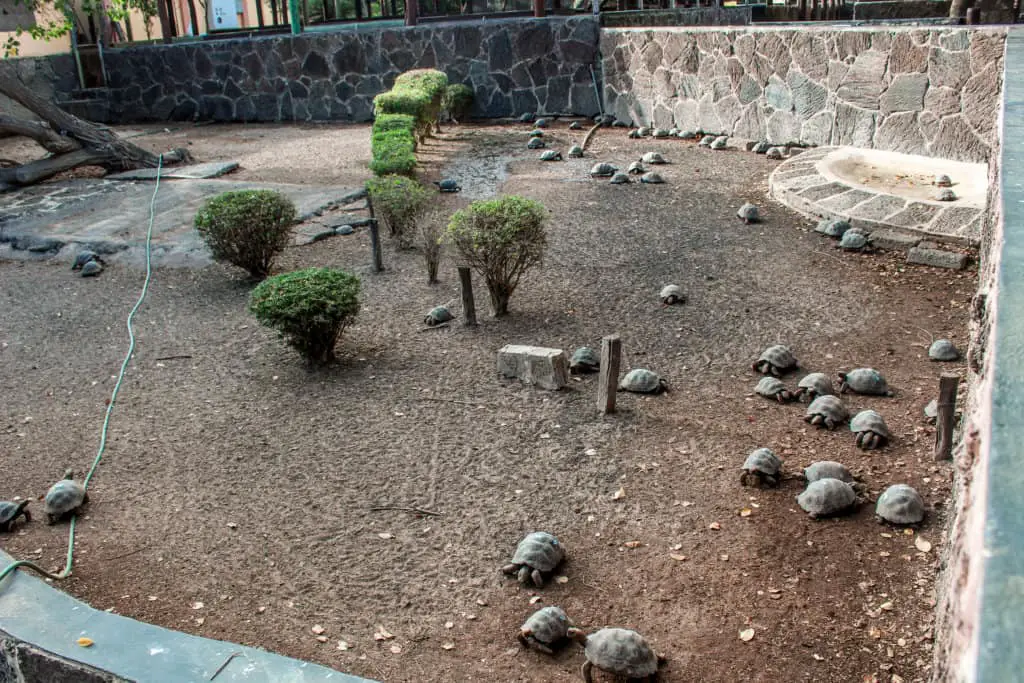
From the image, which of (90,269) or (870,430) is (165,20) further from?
(870,430)

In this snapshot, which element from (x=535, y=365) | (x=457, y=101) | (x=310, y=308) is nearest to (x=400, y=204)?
(x=310, y=308)

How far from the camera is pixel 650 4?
22703 mm

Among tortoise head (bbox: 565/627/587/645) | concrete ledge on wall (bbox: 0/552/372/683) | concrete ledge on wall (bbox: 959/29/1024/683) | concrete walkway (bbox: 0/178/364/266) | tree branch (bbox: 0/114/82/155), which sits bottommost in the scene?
tortoise head (bbox: 565/627/587/645)

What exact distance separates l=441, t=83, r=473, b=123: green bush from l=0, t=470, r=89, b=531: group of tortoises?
39.9 feet

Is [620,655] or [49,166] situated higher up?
[49,166]

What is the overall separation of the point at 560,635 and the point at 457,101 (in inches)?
544

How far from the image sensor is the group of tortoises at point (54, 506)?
4332 mm

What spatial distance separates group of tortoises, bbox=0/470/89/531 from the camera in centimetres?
433

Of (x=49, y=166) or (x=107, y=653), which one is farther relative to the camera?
(x=49, y=166)

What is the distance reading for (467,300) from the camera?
6.52m

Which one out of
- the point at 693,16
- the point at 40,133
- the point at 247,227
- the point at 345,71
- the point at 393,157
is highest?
the point at 693,16

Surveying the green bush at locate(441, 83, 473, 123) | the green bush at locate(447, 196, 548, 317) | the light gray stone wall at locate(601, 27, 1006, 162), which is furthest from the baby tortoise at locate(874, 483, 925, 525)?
the green bush at locate(441, 83, 473, 123)

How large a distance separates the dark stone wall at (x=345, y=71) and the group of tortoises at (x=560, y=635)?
12.9 m

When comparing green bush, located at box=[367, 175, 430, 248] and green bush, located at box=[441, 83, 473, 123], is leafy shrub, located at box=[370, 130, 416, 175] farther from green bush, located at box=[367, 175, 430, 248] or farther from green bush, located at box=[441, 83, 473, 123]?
green bush, located at box=[441, 83, 473, 123]
